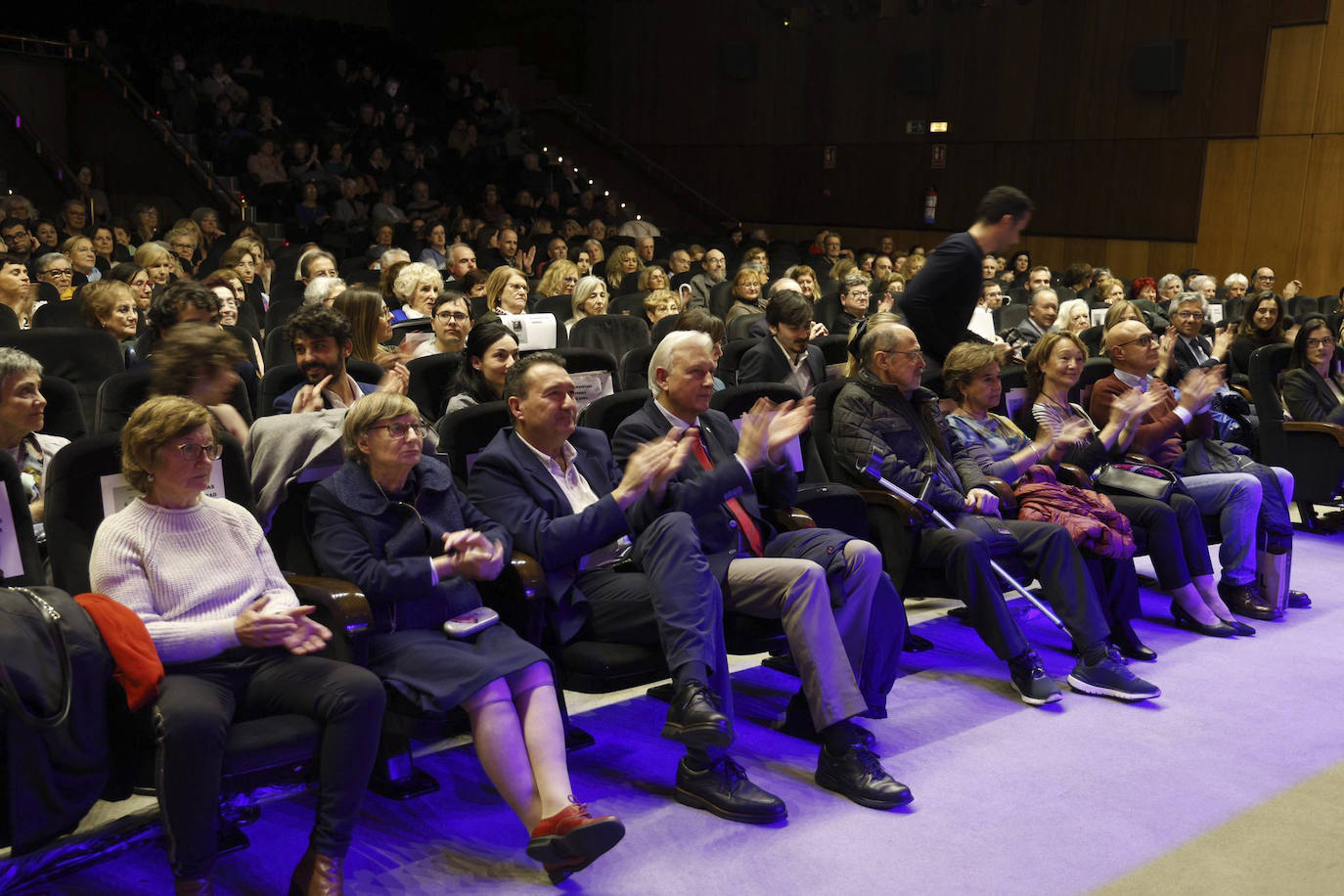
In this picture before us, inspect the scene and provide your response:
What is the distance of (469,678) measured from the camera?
2566 millimetres

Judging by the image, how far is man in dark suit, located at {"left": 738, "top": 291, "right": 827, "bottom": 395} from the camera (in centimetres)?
498

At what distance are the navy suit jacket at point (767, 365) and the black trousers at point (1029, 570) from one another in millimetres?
1385

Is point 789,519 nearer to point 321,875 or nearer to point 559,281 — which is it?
point 321,875

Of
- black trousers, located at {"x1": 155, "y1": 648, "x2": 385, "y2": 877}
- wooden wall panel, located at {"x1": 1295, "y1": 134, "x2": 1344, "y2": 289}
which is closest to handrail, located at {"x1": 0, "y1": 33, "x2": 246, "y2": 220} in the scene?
black trousers, located at {"x1": 155, "y1": 648, "x2": 385, "y2": 877}

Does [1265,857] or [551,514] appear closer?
[1265,857]

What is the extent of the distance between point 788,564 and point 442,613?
0.84 metres

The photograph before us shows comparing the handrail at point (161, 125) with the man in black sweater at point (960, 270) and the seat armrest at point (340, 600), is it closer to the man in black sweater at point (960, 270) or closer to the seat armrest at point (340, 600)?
the man in black sweater at point (960, 270)

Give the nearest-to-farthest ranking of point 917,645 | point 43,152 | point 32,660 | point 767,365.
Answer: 1. point 32,660
2. point 917,645
3. point 767,365
4. point 43,152

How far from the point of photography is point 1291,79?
11695mm

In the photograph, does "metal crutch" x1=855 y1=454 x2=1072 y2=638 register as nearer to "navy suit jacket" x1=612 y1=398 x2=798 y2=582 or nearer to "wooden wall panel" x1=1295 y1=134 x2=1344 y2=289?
"navy suit jacket" x1=612 y1=398 x2=798 y2=582

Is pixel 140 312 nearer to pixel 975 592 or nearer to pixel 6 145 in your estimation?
pixel 975 592

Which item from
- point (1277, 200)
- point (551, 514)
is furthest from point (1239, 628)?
point (1277, 200)

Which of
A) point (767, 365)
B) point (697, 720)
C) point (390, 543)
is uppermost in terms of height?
point (767, 365)

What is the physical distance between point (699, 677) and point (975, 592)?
1.10m
